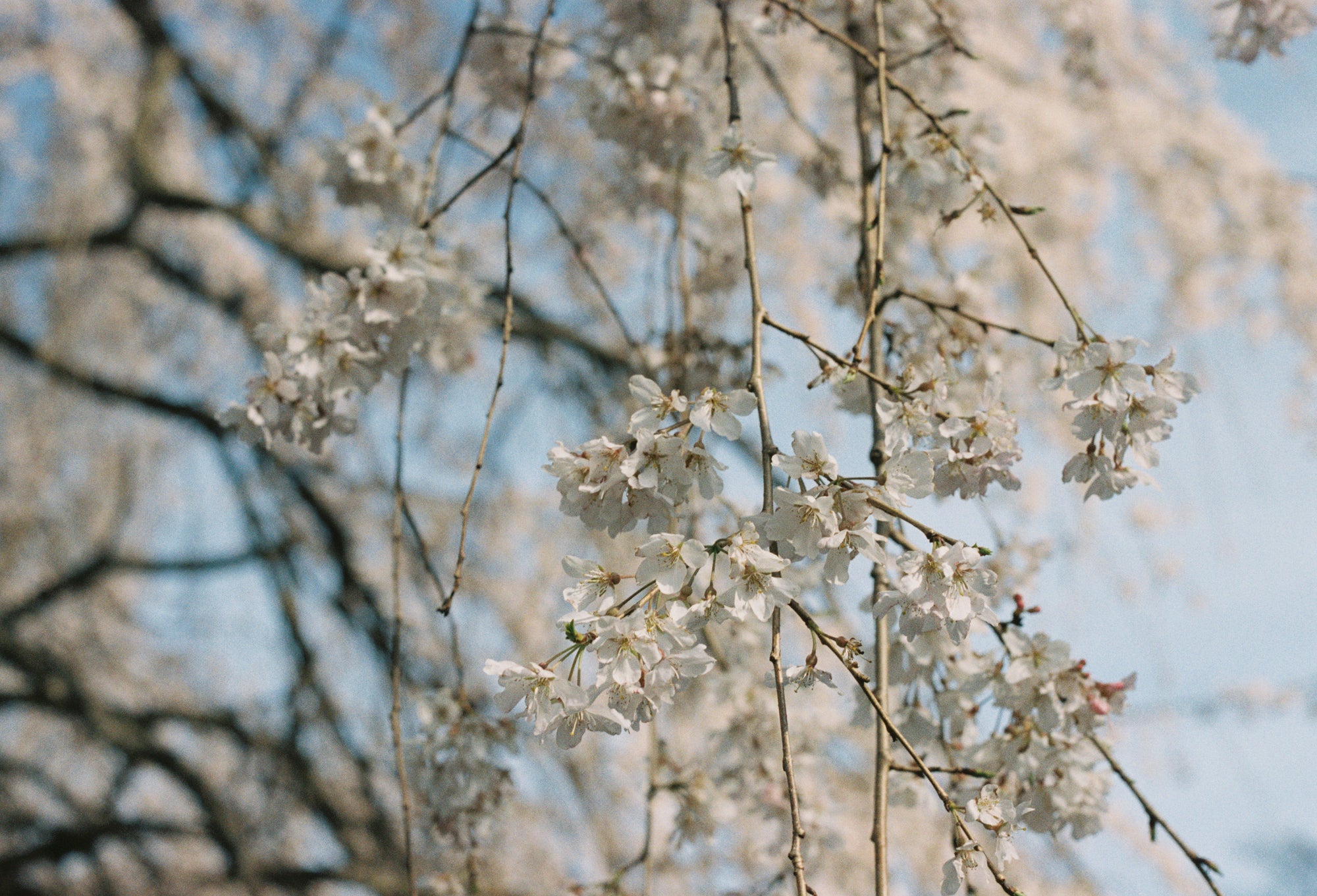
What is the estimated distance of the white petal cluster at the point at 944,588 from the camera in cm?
70

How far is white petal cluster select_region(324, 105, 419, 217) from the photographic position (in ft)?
4.48

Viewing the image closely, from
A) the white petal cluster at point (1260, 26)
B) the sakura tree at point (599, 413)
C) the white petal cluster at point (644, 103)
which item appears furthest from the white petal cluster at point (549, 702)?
the white petal cluster at point (1260, 26)

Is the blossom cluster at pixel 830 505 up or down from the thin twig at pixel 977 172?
down

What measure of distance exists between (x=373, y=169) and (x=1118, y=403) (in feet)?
3.38

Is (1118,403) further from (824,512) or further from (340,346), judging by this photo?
(340,346)

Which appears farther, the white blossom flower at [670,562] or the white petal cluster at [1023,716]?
the white petal cluster at [1023,716]

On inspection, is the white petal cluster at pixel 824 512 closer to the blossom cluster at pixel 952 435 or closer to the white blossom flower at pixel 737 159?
the blossom cluster at pixel 952 435

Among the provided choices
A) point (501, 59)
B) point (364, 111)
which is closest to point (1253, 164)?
point (501, 59)

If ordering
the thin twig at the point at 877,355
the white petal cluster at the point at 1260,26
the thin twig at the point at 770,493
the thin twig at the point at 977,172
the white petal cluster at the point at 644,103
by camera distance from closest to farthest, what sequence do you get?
the thin twig at the point at 770,493 < the thin twig at the point at 877,355 < the thin twig at the point at 977,172 < the white petal cluster at the point at 1260,26 < the white petal cluster at the point at 644,103

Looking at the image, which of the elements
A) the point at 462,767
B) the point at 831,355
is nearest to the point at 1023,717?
the point at 831,355

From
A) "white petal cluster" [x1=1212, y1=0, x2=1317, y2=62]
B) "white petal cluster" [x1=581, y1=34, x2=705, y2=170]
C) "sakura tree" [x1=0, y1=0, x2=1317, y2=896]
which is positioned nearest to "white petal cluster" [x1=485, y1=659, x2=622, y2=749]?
"sakura tree" [x1=0, y1=0, x2=1317, y2=896]

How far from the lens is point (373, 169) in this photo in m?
1.39

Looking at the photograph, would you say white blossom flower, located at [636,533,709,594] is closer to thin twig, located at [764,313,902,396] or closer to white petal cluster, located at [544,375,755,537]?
white petal cluster, located at [544,375,755,537]

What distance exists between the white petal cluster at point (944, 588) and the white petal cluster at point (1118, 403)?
6.7 inches
